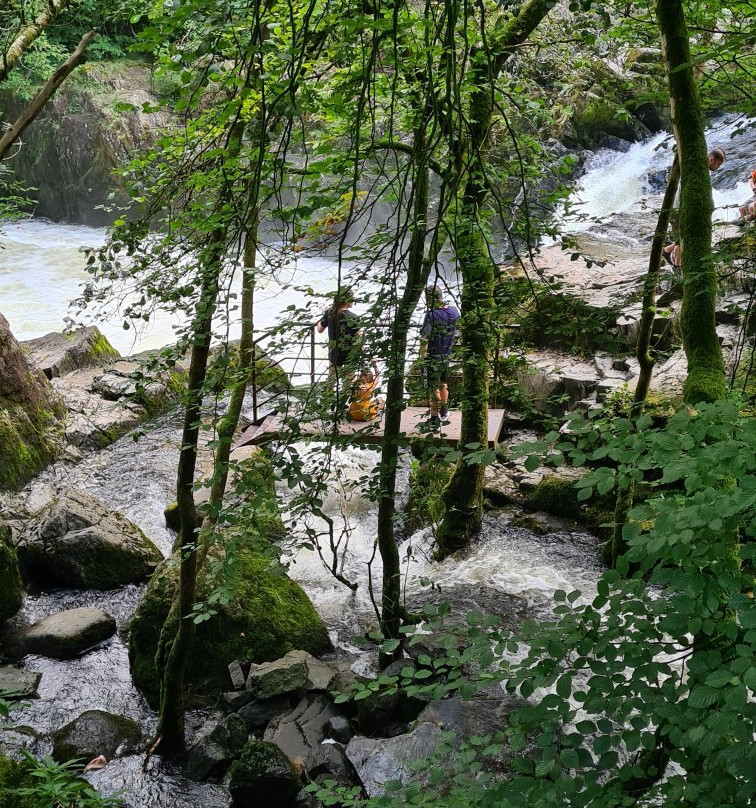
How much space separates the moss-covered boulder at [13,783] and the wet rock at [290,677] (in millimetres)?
1741

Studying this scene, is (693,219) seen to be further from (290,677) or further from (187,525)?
(290,677)

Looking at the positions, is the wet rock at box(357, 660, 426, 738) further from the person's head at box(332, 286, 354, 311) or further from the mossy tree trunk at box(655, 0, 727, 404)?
the person's head at box(332, 286, 354, 311)

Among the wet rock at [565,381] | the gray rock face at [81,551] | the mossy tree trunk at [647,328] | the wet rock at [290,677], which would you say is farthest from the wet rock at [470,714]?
the wet rock at [565,381]

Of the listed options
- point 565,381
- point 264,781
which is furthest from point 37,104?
point 565,381

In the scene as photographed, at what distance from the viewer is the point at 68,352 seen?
12141 mm

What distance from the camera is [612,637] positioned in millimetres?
2111

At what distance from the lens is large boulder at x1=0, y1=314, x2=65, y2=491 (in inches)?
350

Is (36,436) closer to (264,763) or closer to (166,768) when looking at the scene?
(166,768)

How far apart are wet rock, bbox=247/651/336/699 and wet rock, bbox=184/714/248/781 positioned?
0.97 ft

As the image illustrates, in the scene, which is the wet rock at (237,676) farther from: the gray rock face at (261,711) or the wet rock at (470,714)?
the wet rock at (470,714)

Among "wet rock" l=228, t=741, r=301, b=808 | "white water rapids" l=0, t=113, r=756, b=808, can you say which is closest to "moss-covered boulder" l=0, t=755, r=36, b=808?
"wet rock" l=228, t=741, r=301, b=808

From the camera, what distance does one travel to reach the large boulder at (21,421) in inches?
350

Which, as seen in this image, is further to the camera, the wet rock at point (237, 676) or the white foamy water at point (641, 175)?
the white foamy water at point (641, 175)

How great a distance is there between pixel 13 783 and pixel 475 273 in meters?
3.12
